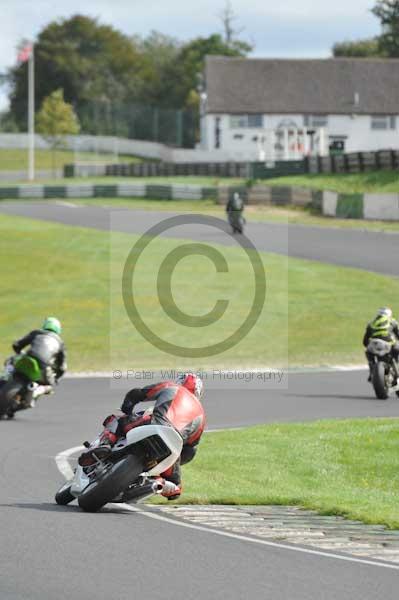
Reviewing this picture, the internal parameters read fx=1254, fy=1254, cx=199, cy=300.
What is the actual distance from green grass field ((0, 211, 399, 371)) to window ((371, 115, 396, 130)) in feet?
166

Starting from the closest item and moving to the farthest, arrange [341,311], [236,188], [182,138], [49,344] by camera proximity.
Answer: [49,344], [341,311], [236,188], [182,138]

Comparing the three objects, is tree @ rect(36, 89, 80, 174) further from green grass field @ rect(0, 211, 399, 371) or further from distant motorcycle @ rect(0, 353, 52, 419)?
distant motorcycle @ rect(0, 353, 52, 419)

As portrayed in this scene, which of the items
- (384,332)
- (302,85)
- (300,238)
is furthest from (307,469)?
(302,85)

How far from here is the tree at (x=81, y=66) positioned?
120 m

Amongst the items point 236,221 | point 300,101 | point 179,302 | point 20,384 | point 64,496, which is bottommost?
point 179,302

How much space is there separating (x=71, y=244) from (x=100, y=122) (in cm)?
6760

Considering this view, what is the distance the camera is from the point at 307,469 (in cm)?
1344

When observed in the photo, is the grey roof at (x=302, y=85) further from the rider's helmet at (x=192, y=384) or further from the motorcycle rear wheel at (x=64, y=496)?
the motorcycle rear wheel at (x=64, y=496)

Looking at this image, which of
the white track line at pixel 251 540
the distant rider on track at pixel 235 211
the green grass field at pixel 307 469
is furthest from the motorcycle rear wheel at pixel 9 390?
the distant rider on track at pixel 235 211

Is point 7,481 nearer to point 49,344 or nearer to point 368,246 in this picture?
point 49,344

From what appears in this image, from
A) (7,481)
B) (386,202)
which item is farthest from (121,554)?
(386,202)

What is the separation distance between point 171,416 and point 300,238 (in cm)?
3707

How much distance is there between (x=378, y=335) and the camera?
21.0m

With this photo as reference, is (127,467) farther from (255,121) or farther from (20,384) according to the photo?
(255,121)
